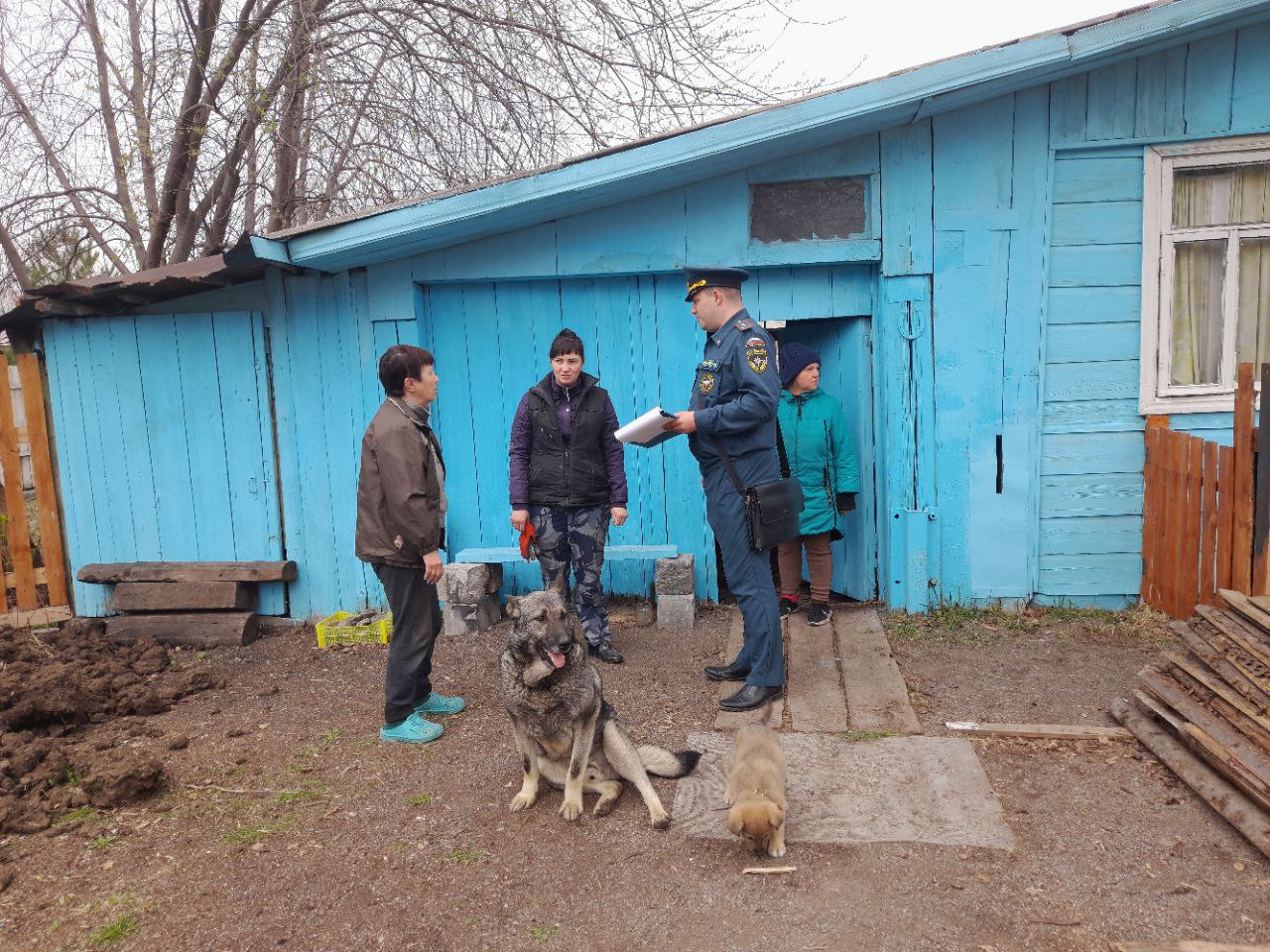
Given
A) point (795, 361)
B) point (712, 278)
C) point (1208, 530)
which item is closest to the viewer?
point (712, 278)

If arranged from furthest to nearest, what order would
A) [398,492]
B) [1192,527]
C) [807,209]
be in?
1. [807,209]
2. [1192,527]
3. [398,492]

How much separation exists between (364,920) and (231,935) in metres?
0.43

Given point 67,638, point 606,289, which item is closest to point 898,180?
point 606,289

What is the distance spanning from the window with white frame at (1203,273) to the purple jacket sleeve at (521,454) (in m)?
4.17

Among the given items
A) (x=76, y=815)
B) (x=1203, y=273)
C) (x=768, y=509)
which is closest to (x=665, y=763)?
(x=768, y=509)

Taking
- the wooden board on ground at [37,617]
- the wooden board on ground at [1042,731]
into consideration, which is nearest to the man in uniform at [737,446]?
the wooden board on ground at [1042,731]

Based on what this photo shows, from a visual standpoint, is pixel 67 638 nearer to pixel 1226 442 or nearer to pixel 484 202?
pixel 484 202

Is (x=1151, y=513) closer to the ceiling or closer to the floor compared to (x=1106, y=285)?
closer to the floor

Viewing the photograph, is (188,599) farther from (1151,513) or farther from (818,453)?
(1151,513)

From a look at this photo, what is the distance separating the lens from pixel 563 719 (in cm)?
345

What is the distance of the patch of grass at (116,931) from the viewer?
9.34ft

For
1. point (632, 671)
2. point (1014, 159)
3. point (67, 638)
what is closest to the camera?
point (632, 671)

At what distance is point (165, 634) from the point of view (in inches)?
249

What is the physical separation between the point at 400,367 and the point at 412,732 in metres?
1.86
